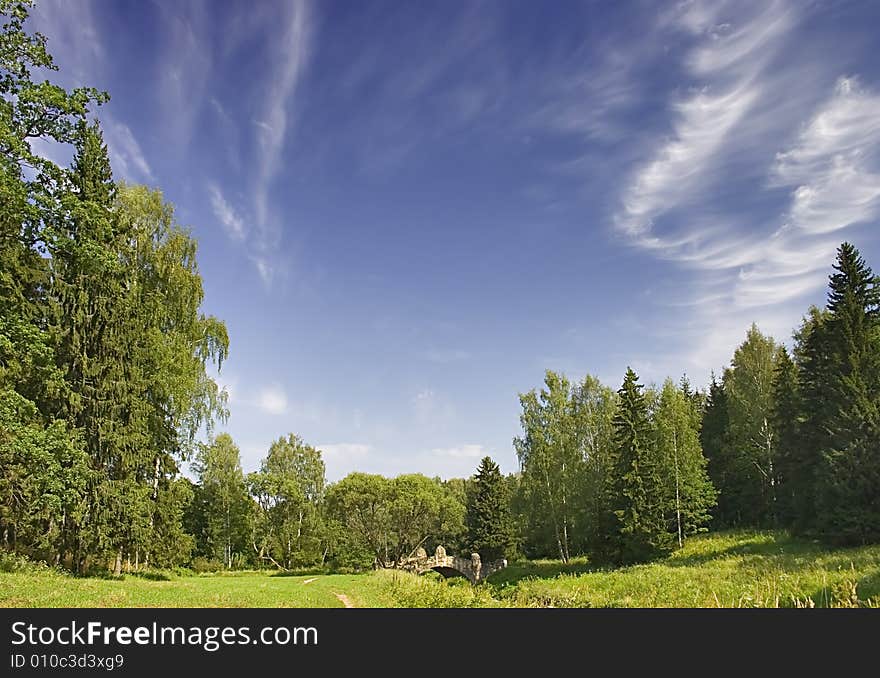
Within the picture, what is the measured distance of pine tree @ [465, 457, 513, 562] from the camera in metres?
53.1

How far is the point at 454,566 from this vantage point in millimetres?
53188

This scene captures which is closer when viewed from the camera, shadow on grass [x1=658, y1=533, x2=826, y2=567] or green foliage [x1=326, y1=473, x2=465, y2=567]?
shadow on grass [x1=658, y1=533, x2=826, y2=567]

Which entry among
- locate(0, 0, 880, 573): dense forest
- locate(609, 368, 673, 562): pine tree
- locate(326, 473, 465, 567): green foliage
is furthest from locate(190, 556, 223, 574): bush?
locate(609, 368, 673, 562): pine tree

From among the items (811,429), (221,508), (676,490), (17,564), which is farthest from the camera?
(221,508)

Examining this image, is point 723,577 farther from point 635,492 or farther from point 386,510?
point 386,510

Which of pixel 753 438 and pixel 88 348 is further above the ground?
pixel 88 348

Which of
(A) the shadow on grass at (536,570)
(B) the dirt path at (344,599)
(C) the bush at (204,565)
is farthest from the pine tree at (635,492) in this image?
(C) the bush at (204,565)

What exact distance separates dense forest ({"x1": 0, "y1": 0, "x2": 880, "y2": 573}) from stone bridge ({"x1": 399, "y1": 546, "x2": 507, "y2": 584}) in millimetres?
1234

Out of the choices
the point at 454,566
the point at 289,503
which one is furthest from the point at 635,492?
the point at 289,503

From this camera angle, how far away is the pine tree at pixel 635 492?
37.6 meters

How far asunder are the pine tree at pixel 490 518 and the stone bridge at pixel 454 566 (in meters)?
1.04

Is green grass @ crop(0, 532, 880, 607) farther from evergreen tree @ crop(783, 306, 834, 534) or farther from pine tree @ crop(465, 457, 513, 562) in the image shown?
pine tree @ crop(465, 457, 513, 562)

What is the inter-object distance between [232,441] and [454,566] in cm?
2664

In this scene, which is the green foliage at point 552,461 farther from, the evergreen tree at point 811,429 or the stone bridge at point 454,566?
→ the evergreen tree at point 811,429
